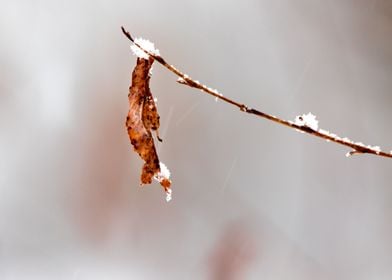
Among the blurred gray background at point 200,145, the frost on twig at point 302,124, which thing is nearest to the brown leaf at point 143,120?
the frost on twig at point 302,124

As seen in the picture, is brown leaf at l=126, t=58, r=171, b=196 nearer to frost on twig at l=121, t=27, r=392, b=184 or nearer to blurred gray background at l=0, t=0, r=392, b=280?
frost on twig at l=121, t=27, r=392, b=184

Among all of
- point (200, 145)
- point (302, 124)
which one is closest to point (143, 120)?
point (302, 124)

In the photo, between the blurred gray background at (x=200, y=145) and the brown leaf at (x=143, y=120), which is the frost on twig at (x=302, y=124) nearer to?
the brown leaf at (x=143, y=120)

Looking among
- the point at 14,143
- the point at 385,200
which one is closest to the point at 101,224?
the point at 14,143

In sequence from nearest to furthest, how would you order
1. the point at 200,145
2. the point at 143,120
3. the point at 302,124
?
the point at 302,124
the point at 143,120
the point at 200,145

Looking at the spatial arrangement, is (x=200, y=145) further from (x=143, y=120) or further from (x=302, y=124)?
(x=302, y=124)

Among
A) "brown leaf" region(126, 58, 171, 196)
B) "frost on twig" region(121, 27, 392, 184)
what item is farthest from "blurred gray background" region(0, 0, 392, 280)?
"frost on twig" region(121, 27, 392, 184)
